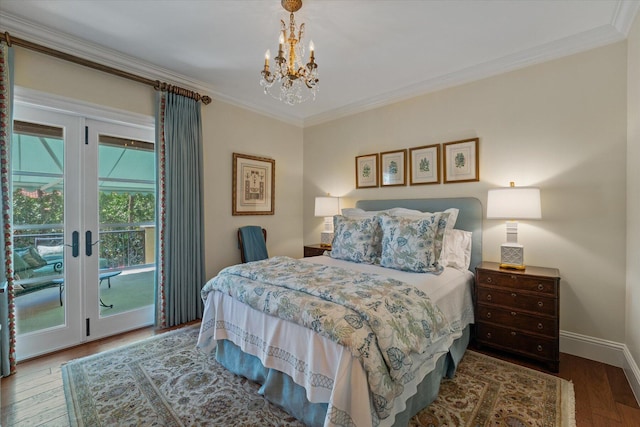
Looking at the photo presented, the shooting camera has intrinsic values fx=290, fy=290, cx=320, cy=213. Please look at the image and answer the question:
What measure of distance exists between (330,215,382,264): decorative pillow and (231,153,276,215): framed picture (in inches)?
59.4

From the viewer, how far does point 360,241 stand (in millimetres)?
2947

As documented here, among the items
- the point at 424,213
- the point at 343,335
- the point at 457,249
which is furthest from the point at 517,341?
the point at 343,335

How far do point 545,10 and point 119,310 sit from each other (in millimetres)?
4625

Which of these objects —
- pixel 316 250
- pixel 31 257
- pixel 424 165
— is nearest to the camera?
pixel 31 257

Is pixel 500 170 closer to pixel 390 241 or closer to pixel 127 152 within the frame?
pixel 390 241

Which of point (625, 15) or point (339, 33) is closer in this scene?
point (625, 15)

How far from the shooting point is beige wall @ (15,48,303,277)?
8.27 ft

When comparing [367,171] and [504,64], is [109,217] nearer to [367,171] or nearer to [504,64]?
[367,171]

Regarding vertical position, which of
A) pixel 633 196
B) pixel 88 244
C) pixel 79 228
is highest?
pixel 633 196

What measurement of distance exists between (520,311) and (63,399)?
11.4 feet

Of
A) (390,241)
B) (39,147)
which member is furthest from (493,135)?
(39,147)

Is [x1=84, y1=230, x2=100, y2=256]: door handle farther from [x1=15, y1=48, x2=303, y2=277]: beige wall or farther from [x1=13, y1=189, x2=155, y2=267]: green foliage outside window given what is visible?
[x1=15, y1=48, x2=303, y2=277]: beige wall

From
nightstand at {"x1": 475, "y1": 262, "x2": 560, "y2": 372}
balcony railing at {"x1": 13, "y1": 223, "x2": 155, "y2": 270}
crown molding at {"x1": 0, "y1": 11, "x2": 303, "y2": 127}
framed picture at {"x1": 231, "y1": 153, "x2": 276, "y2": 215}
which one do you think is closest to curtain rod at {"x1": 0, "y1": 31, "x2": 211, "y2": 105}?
crown molding at {"x1": 0, "y1": 11, "x2": 303, "y2": 127}

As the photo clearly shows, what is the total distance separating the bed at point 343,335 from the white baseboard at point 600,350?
2.91 feet
